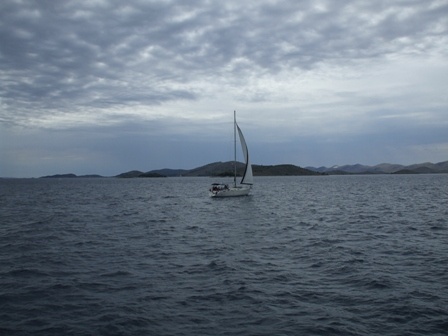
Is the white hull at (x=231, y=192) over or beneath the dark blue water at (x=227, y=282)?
over

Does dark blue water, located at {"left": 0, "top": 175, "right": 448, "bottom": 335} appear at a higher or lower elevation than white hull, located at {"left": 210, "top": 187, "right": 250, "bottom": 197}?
lower

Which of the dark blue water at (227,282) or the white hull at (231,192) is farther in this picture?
the white hull at (231,192)

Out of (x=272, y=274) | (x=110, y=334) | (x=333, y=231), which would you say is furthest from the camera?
(x=333, y=231)

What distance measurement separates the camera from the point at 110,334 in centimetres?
1195

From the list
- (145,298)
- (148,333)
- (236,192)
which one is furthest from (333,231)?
(236,192)

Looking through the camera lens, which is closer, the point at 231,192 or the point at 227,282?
the point at 227,282

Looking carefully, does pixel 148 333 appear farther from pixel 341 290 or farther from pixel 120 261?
pixel 120 261

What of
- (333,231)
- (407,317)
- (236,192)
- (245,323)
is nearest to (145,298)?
(245,323)

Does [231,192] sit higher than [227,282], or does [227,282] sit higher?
[231,192]

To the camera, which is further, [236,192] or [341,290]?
[236,192]

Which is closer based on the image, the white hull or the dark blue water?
the dark blue water

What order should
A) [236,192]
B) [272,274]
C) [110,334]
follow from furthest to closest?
[236,192] → [272,274] → [110,334]

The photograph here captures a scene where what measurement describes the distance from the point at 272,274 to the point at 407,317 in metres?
6.83

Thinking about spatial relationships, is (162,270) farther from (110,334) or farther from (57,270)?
(110,334)
